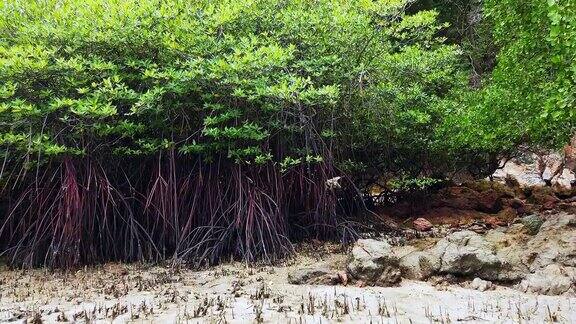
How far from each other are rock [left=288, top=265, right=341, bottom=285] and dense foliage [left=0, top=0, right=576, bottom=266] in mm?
1047

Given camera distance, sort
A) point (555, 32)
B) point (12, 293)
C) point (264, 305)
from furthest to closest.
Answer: point (12, 293) → point (555, 32) → point (264, 305)

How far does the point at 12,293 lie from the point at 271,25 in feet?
14.2

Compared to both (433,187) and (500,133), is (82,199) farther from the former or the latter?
(433,187)

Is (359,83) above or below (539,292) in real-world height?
above

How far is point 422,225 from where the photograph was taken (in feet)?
27.2

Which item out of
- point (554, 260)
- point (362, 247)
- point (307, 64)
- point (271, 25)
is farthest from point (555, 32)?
point (271, 25)

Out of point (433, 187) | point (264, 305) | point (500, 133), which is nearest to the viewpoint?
point (264, 305)

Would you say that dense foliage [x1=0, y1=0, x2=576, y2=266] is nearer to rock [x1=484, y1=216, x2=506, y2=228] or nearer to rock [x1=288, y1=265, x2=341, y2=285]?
rock [x1=288, y1=265, x2=341, y2=285]

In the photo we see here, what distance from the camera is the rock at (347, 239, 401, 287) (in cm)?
488

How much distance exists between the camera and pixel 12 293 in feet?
16.0

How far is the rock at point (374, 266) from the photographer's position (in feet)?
16.0

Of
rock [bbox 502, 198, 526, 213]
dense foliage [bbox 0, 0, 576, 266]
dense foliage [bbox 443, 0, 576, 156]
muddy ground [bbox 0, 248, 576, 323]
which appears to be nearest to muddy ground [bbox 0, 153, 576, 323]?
muddy ground [bbox 0, 248, 576, 323]

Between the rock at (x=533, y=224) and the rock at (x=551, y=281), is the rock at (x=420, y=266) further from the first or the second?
the rock at (x=533, y=224)

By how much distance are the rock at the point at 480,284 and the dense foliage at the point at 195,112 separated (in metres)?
1.82
